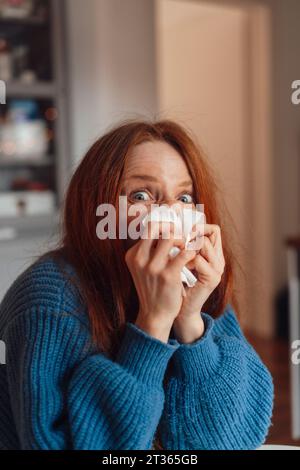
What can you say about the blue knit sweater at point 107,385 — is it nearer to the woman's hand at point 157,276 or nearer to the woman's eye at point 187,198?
the woman's hand at point 157,276

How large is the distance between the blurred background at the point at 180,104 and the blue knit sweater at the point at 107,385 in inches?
39.0

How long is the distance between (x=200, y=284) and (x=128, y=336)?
10 cm

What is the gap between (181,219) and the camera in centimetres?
63

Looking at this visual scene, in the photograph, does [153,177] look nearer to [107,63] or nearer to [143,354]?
[143,354]

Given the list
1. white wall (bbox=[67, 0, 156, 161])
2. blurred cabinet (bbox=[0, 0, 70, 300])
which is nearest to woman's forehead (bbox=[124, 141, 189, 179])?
blurred cabinet (bbox=[0, 0, 70, 300])

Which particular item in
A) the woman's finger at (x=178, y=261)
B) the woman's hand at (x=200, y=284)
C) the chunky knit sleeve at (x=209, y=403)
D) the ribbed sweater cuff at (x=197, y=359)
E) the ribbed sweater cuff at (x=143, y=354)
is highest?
the woman's finger at (x=178, y=261)

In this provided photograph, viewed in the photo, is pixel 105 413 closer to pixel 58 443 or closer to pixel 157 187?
pixel 58 443

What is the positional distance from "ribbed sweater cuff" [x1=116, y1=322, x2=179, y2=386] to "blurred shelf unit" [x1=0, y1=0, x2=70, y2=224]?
1.70 metres


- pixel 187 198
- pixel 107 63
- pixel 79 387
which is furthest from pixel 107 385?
pixel 107 63

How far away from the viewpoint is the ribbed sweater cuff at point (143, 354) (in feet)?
1.95

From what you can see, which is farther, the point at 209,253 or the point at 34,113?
the point at 34,113

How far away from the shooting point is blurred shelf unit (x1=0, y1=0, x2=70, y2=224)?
2.29 metres

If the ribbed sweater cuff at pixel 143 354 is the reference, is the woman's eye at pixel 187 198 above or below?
above

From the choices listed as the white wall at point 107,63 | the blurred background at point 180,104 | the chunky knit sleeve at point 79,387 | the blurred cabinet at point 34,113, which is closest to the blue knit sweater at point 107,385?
the chunky knit sleeve at point 79,387
